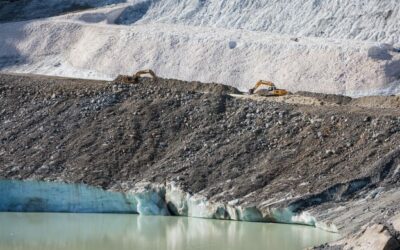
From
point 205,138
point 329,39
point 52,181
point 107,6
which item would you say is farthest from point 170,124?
point 107,6

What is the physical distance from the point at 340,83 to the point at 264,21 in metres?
6.28

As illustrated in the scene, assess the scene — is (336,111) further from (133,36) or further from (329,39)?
(133,36)

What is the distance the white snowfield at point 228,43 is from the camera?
38062 millimetres

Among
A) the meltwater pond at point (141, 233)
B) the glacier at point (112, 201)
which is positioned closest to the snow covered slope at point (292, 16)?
the glacier at point (112, 201)

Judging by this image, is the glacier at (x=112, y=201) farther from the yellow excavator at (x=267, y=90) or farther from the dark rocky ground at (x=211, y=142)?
the yellow excavator at (x=267, y=90)

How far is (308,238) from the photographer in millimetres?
24625

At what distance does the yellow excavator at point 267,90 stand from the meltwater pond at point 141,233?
704 centimetres

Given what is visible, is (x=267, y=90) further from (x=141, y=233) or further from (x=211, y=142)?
(x=141, y=233)

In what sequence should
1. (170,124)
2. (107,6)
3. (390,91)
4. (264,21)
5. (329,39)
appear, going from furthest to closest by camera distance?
(107,6) → (264,21) → (329,39) → (390,91) → (170,124)

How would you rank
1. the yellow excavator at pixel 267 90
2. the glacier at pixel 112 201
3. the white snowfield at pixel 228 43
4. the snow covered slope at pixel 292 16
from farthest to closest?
1. the snow covered slope at pixel 292 16
2. the white snowfield at pixel 228 43
3. the yellow excavator at pixel 267 90
4. the glacier at pixel 112 201

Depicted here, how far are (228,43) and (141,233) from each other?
15376 mm

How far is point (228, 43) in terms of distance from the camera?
40.7 metres

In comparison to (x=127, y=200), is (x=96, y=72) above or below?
above

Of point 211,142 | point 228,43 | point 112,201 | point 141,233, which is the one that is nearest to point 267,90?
point 228,43
